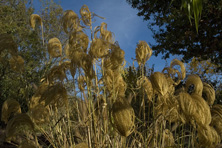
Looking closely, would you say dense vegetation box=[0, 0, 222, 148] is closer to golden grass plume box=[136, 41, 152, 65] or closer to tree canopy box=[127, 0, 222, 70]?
golden grass plume box=[136, 41, 152, 65]

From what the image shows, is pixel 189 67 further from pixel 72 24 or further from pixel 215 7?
pixel 72 24

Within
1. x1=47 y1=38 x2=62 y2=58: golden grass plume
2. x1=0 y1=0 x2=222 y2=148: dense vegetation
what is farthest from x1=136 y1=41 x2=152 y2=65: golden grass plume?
x1=47 y1=38 x2=62 y2=58: golden grass plume

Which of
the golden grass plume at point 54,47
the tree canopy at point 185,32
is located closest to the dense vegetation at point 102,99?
the golden grass plume at point 54,47

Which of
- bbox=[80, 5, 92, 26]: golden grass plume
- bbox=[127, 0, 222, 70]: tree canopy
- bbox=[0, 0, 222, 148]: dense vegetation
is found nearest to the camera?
bbox=[0, 0, 222, 148]: dense vegetation

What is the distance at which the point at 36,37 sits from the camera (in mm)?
Result: 10250

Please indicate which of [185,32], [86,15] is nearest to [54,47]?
[86,15]

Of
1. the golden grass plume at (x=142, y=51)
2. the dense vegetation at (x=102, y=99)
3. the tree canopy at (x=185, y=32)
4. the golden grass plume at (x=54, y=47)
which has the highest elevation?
the tree canopy at (x=185, y=32)

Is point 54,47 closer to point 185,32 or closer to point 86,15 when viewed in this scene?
point 86,15

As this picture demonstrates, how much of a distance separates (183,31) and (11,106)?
25.6ft

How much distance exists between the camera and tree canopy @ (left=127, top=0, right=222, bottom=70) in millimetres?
7860

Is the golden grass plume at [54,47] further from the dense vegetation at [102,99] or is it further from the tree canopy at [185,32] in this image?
the tree canopy at [185,32]

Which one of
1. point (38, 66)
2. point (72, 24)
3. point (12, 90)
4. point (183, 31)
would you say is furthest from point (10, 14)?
point (72, 24)

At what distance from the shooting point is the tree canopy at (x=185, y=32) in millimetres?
7860

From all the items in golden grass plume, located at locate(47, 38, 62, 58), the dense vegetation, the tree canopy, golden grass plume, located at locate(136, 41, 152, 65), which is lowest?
the dense vegetation
